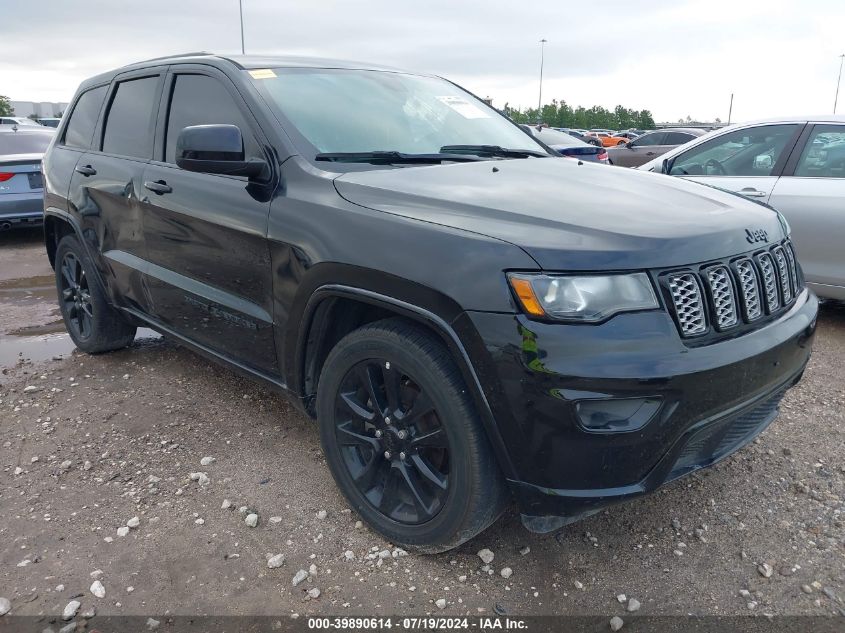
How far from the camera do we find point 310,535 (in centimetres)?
277

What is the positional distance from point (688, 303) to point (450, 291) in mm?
721

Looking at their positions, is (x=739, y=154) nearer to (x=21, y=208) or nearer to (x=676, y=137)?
(x=21, y=208)

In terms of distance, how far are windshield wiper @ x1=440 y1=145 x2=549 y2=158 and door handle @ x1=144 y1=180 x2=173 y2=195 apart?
1354mm

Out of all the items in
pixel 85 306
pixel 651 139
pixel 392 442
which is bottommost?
pixel 85 306

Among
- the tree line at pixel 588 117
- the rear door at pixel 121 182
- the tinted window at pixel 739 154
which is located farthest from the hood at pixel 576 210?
the tree line at pixel 588 117

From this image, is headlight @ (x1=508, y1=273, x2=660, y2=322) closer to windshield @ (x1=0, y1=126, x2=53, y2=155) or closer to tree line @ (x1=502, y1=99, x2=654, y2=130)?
windshield @ (x1=0, y1=126, x2=53, y2=155)

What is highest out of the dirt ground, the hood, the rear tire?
the hood

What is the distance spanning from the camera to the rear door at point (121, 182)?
374 centimetres

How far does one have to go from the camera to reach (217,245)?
10.2 ft

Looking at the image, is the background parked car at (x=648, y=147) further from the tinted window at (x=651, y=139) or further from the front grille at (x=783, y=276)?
the front grille at (x=783, y=276)

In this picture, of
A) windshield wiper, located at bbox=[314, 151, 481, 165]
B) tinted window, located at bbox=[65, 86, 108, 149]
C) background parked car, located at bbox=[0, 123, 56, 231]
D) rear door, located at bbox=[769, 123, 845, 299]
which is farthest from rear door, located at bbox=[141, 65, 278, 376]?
background parked car, located at bbox=[0, 123, 56, 231]

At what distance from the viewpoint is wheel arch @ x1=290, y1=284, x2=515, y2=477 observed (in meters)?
2.16

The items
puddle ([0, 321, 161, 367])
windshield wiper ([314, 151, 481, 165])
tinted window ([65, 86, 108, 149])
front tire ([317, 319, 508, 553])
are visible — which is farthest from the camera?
puddle ([0, 321, 161, 367])

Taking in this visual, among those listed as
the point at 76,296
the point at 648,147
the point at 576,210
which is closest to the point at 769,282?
the point at 576,210
